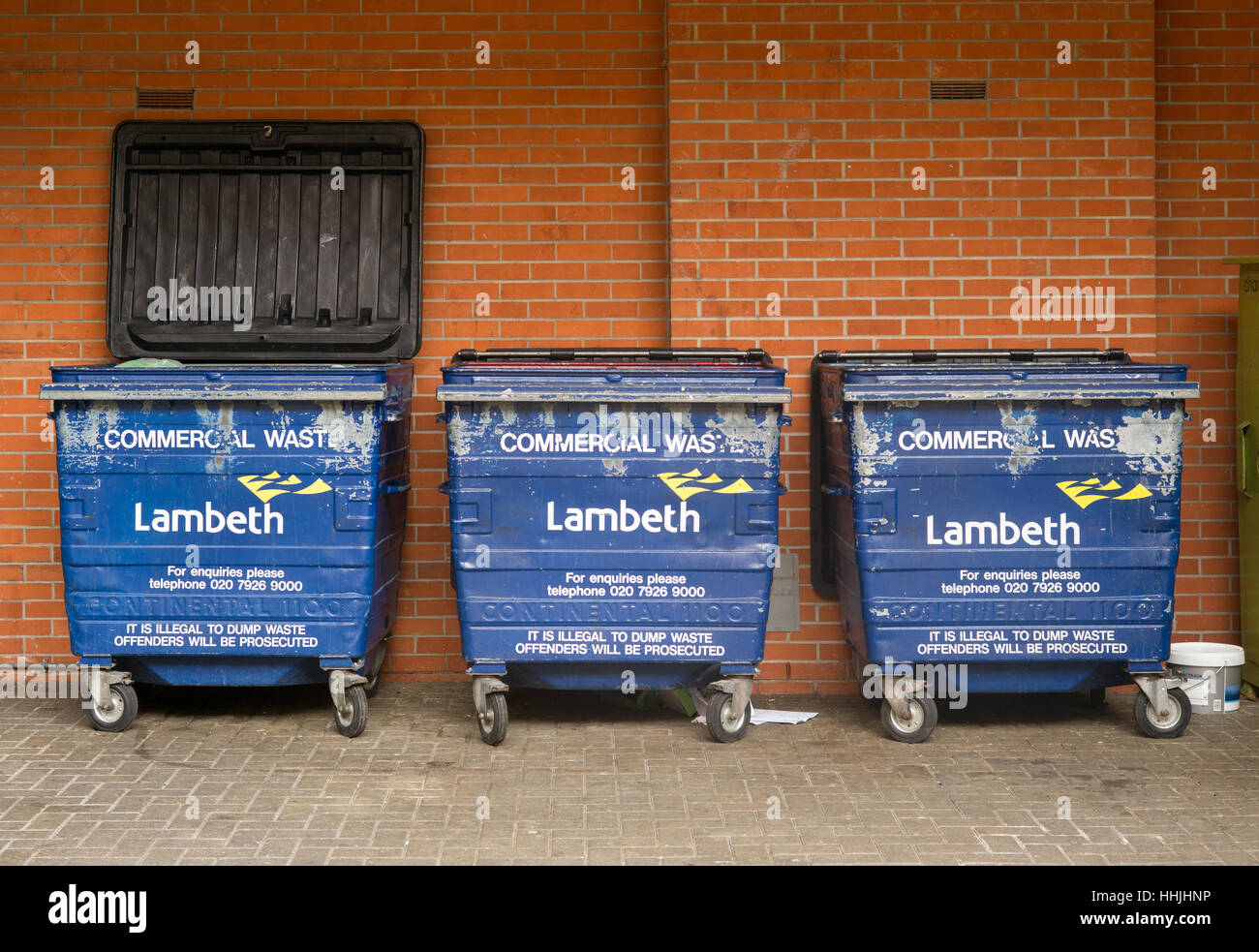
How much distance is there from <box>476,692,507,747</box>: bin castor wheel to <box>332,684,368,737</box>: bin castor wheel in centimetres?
54

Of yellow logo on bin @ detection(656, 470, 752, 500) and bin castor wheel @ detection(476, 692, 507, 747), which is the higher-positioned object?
yellow logo on bin @ detection(656, 470, 752, 500)

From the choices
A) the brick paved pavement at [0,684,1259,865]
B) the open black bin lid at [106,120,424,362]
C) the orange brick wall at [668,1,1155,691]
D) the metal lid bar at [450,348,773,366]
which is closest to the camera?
the brick paved pavement at [0,684,1259,865]

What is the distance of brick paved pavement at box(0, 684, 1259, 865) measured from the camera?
4.39 m

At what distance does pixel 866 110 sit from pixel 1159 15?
62.6 inches

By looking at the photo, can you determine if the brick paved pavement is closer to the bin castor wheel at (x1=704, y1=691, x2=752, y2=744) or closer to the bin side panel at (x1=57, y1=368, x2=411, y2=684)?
the bin castor wheel at (x1=704, y1=691, x2=752, y2=744)

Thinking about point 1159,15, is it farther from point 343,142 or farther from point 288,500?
point 288,500

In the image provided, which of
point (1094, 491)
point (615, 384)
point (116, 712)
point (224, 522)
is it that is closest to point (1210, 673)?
point (1094, 491)

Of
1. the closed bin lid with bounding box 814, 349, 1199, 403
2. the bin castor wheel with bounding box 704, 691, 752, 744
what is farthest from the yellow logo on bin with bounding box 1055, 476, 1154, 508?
the bin castor wheel with bounding box 704, 691, 752, 744

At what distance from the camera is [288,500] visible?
18.6 feet

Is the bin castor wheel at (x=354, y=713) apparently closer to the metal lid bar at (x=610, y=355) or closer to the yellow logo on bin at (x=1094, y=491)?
the metal lid bar at (x=610, y=355)

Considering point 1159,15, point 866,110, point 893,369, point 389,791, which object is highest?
point 1159,15

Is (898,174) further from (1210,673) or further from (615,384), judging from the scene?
(1210,673)

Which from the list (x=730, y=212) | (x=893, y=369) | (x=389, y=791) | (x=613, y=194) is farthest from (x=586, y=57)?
(x=389, y=791)

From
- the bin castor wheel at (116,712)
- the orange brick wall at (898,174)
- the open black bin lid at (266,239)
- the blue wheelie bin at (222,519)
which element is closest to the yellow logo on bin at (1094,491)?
the orange brick wall at (898,174)
